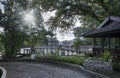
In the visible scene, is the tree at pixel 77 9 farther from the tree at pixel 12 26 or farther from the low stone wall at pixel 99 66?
the low stone wall at pixel 99 66

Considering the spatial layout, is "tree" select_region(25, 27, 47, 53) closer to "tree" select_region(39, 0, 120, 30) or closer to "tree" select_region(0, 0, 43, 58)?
"tree" select_region(0, 0, 43, 58)

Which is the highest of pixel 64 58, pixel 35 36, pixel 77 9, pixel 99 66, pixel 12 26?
pixel 77 9

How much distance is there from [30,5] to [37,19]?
1.64 m

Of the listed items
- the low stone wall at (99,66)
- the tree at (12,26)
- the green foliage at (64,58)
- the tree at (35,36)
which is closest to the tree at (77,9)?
the tree at (35,36)

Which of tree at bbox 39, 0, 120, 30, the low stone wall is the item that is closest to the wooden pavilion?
the low stone wall

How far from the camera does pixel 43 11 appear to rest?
930 inches

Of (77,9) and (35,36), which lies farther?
(77,9)

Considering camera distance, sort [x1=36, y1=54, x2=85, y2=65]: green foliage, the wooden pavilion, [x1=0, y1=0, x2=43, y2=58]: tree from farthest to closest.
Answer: [x1=0, y1=0, x2=43, y2=58]: tree, [x1=36, y1=54, x2=85, y2=65]: green foliage, the wooden pavilion

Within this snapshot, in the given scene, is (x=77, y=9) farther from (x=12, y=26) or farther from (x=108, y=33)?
(x=108, y=33)

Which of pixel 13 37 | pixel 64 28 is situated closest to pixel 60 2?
pixel 64 28

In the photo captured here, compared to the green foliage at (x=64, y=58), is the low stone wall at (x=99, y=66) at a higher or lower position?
lower

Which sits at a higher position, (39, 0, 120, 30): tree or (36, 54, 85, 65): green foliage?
(39, 0, 120, 30): tree

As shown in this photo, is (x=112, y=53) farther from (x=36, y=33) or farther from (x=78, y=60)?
(x=36, y=33)

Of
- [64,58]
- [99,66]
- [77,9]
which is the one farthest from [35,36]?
[99,66]
